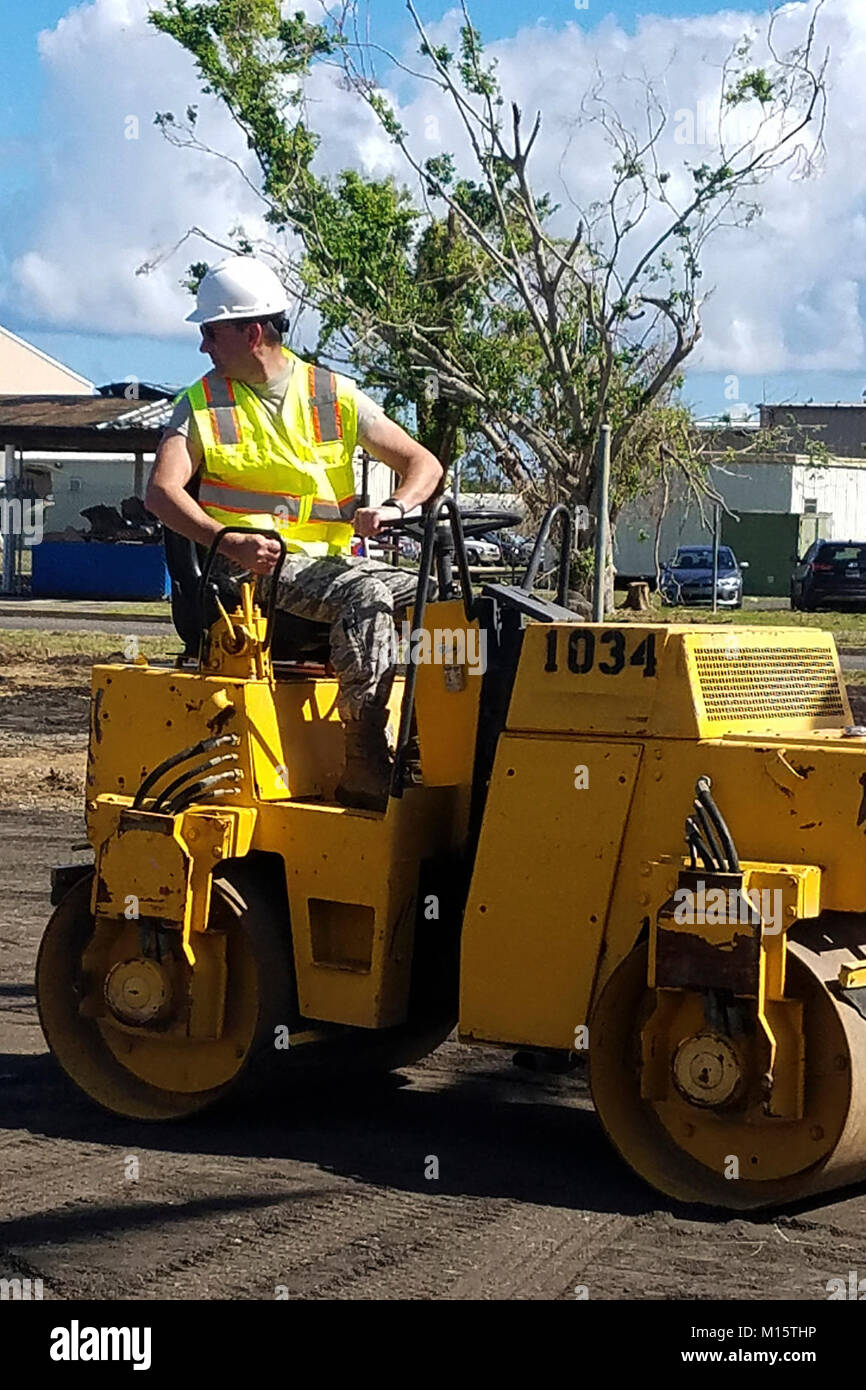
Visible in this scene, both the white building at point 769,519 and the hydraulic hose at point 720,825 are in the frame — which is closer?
the hydraulic hose at point 720,825

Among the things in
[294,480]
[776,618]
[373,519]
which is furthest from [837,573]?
[373,519]

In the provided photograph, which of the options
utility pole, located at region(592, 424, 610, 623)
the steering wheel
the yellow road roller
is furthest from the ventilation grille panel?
utility pole, located at region(592, 424, 610, 623)

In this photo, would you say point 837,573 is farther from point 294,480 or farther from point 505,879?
point 505,879

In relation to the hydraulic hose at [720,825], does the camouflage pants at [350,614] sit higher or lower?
higher

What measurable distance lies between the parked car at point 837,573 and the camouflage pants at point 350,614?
31.1m

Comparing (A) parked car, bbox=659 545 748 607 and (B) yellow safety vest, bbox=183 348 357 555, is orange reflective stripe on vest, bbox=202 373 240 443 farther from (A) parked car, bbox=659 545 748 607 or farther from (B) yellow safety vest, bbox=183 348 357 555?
(A) parked car, bbox=659 545 748 607

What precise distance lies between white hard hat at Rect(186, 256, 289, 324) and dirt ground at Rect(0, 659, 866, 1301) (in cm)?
238

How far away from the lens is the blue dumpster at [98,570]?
37531mm

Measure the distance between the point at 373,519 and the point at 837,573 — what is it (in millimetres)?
31313

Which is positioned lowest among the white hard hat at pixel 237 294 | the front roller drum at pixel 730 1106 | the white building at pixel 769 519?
the front roller drum at pixel 730 1106

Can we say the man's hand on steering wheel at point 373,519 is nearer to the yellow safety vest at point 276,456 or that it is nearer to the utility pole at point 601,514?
the yellow safety vest at point 276,456

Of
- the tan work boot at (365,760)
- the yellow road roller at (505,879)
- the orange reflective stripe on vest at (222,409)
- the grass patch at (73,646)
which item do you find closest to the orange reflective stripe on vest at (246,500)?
the orange reflective stripe on vest at (222,409)
